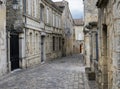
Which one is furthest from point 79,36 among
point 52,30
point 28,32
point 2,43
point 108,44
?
point 108,44

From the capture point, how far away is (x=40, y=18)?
78.1 ft

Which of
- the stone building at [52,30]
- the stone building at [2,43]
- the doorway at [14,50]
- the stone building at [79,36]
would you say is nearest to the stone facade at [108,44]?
the stone building at [2,43]

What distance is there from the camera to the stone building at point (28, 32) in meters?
16.5

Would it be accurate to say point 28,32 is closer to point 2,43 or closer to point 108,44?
point 2,43

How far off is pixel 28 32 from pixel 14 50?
268 cm

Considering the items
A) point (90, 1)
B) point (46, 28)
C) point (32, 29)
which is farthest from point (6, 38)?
point (46, 28)

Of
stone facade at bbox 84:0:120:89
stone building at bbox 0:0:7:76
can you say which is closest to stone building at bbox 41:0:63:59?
stone building at bbox 0:0:7:76

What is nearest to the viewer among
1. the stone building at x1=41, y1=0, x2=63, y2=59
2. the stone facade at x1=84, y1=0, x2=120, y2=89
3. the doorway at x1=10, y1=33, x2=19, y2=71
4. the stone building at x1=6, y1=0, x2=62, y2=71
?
the stone facade at x1=84, y1=0, x2=120, y2=89

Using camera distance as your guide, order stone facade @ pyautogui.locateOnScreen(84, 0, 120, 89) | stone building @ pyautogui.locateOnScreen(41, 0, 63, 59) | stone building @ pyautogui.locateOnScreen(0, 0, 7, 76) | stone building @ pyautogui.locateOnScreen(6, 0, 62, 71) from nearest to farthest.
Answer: stone facade @ pyautogui.locateOnScreen(84, 0, 120, 89) → stone building @ pyautogui.locateOnScreen(0, 0, 7, 76) → stone building @ pyautogui.locateOnScreen(6, 0, 62, 71) → stone building @ pyautogui.locateOnScreen(41, 0, 63, 59)

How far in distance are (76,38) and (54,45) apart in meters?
25.6

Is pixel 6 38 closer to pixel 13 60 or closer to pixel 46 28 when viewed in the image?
pixel 13 60

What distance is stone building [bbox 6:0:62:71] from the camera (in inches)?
650

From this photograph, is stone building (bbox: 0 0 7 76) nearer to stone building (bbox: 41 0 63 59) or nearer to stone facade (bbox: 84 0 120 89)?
stone facade (bbox: 84 0 120 89)

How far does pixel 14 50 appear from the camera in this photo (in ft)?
54.3
